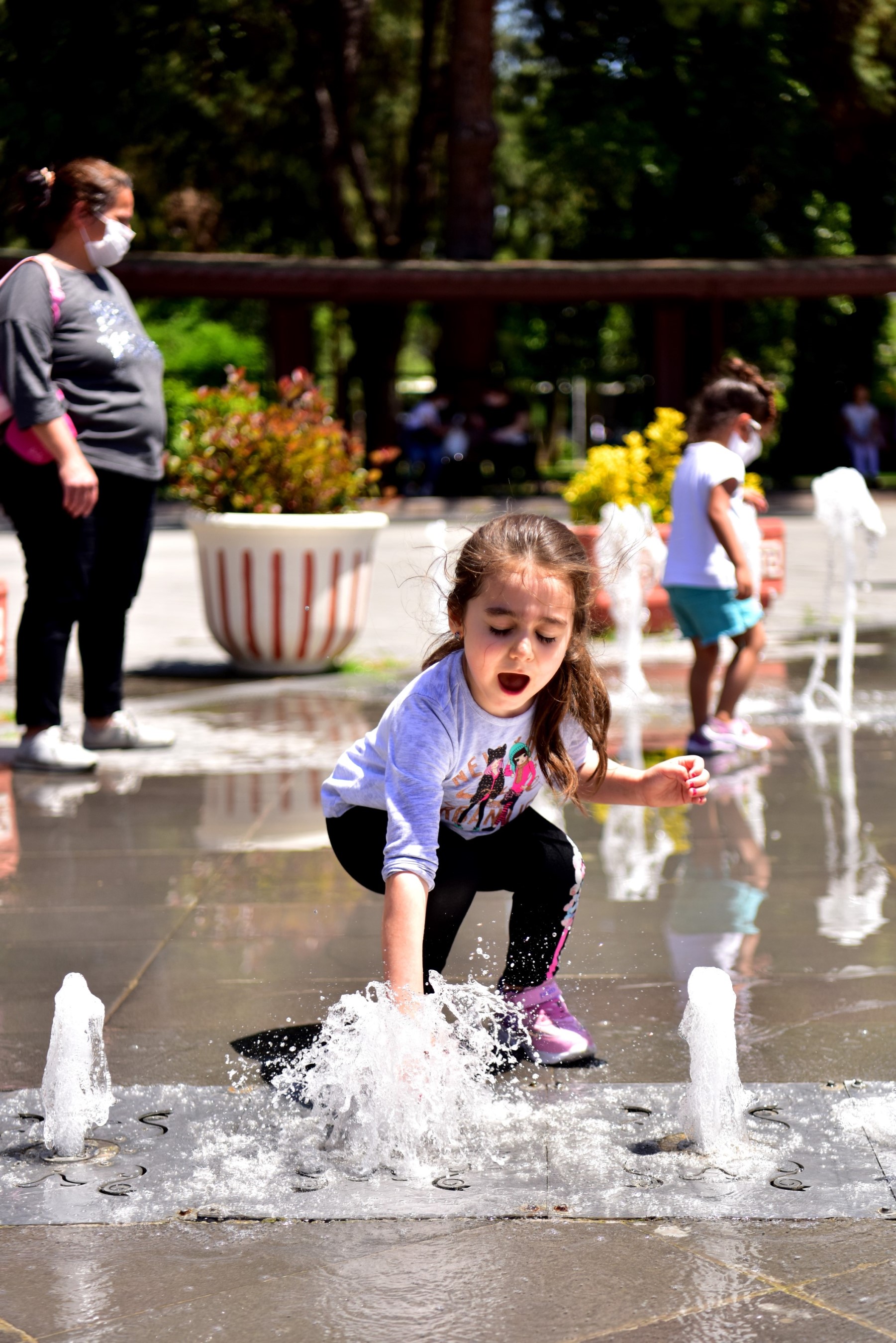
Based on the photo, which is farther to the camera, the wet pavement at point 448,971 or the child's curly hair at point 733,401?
the child's curly hair at point 733,401

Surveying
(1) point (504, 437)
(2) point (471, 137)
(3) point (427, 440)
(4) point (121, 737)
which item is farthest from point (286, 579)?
(2) point (471, 137)

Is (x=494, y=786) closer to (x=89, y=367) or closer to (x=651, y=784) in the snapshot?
(x=651, y=784)

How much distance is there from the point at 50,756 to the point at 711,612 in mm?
2573

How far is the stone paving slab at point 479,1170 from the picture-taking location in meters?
2.66

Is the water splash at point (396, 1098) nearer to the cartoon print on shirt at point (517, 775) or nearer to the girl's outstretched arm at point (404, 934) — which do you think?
the girl's outstretched arm at point (404, 934)

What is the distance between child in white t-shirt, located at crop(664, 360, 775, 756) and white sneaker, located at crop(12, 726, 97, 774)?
2.34 metres

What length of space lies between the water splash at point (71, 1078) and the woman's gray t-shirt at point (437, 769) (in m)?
0.59

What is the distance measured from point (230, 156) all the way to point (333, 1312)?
3045 cm

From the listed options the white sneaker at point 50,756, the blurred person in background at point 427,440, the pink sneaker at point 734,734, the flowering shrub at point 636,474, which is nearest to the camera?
the white sneaker at point 50,756

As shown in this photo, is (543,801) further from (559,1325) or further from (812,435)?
(812,435)

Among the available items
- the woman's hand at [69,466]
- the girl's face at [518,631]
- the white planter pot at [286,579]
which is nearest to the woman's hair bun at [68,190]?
the woman's hand at [69,466]

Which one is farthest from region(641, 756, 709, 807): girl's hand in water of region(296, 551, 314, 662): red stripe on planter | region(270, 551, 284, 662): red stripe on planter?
region(270, 551, 284, 662): red stripe on planter

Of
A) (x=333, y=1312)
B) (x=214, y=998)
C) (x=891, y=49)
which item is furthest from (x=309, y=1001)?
(x=891, y=49)

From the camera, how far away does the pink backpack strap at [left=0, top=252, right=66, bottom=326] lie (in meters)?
5.85
